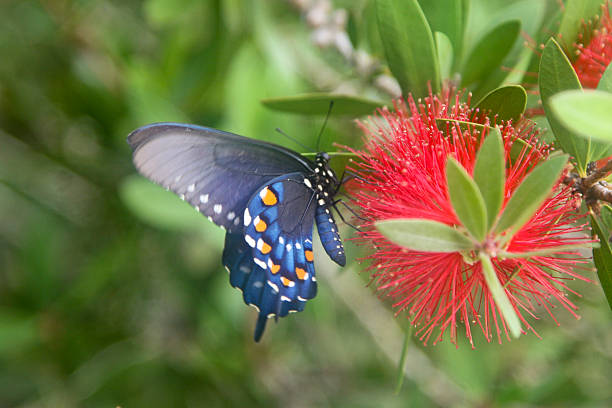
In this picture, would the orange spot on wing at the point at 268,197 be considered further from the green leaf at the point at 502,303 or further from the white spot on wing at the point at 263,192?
the green leaf at the point at 502,303

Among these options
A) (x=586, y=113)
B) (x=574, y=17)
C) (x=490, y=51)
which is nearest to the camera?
(x=586, y=113)

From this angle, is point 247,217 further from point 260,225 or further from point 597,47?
point 597,47

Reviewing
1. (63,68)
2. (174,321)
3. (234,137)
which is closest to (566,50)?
(234,137)

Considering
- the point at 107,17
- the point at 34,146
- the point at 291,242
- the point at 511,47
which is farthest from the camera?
the point at 107,17

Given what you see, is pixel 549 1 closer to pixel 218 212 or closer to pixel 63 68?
pixel 218 212

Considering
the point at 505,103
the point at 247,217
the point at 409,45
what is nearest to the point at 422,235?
the point at 505,103

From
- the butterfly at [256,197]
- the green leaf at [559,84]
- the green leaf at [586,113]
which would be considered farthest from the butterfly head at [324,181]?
the green leaf at [586,113]

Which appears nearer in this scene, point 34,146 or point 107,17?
point 34,146
